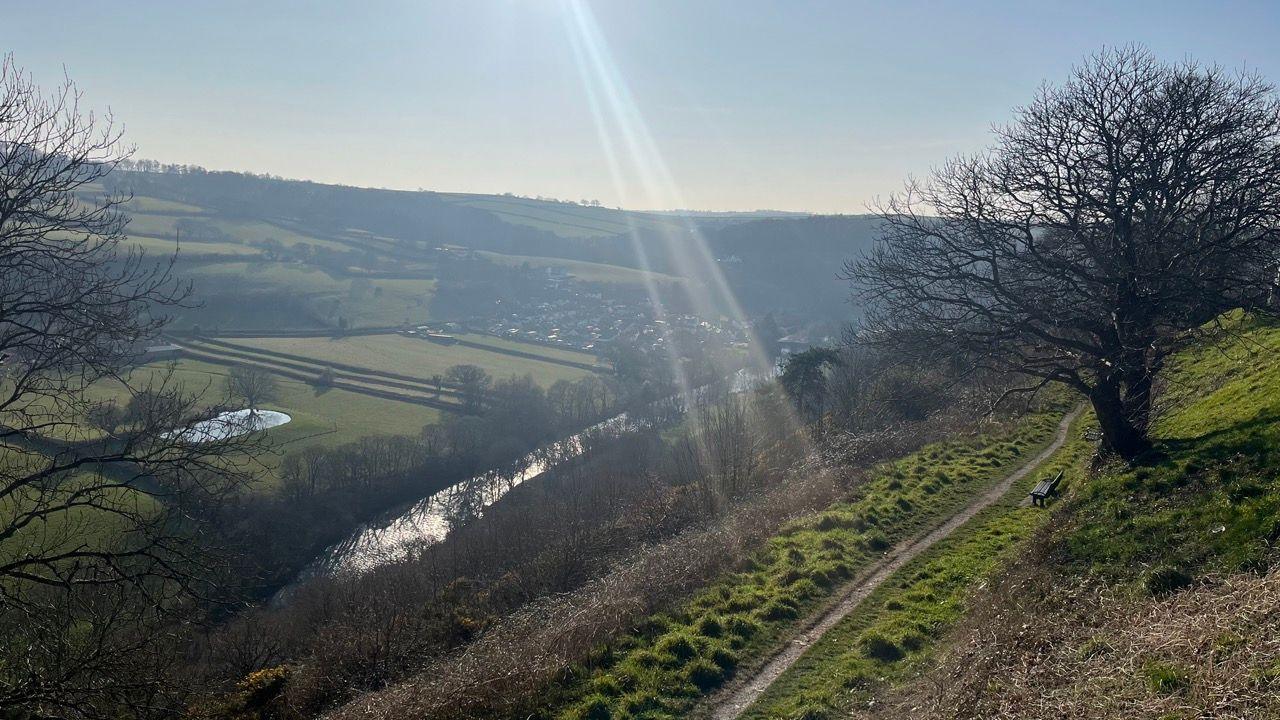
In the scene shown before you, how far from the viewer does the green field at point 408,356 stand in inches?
2918

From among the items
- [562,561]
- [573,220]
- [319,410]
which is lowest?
[319,410]

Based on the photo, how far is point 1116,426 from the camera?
13289 millimetres

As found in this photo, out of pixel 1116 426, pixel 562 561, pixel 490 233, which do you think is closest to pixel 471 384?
pixel 562 561

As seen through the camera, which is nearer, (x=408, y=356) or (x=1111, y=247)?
(x=1111, y=247)

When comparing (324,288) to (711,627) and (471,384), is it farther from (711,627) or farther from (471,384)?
(711,627)

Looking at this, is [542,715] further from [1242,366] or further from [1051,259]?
[1242,366]

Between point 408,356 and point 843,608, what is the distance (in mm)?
72586

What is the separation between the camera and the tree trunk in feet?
43.1

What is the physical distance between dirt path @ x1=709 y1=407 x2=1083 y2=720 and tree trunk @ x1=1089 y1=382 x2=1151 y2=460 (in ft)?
10.6

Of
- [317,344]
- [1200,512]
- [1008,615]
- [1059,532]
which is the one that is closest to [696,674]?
[1008,615]

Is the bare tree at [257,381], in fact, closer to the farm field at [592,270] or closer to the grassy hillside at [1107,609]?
the grassy hillside at [1107,609]

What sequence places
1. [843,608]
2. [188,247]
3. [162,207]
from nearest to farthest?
[843,608], [188,247], [162,207]

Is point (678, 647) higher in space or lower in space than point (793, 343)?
lower

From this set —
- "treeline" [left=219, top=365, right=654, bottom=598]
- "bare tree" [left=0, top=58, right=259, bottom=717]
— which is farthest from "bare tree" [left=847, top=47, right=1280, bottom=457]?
"treeline" [left=219, top=365, right=654, bottom=598]
